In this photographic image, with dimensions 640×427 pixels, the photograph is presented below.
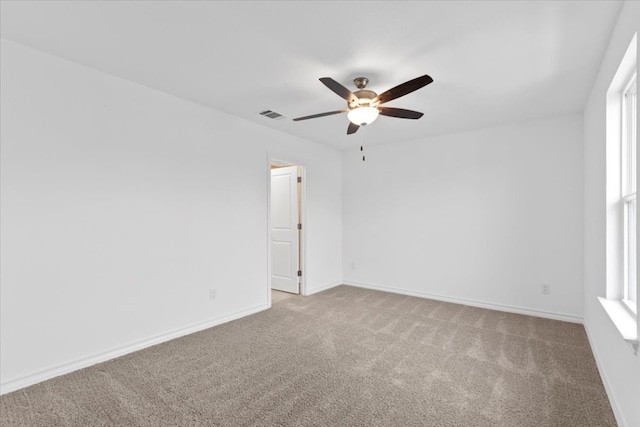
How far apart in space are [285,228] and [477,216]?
285 cm

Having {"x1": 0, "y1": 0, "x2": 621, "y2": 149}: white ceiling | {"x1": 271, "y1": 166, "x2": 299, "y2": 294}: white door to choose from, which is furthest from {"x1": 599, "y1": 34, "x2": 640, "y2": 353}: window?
{"x1": 271, "y1": 166, "x2": 299, "y2": 294}: white door

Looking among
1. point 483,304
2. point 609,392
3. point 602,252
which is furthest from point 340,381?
point 483,304

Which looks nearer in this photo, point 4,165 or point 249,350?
point 4,165

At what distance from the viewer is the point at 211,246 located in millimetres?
3490

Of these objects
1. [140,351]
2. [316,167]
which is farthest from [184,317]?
[316,167]

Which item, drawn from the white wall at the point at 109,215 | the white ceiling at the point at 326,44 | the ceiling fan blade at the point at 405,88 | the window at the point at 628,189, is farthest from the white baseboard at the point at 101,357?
the window at the point at 628,189

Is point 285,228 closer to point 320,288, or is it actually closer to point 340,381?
point 320,288

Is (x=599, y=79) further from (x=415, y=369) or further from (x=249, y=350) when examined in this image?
(x=249, y=350)

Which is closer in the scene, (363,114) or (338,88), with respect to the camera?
(338,88)

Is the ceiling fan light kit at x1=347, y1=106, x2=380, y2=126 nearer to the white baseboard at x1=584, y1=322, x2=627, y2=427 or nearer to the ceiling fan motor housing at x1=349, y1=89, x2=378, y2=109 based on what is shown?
the ceiling fan motor housing at x1=349, y1=89, x2=378, y2=109

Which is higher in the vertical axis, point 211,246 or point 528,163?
point 528,163

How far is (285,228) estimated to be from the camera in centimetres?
510

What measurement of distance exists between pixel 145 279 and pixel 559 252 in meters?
4.55

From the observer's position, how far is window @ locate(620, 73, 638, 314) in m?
2.09
